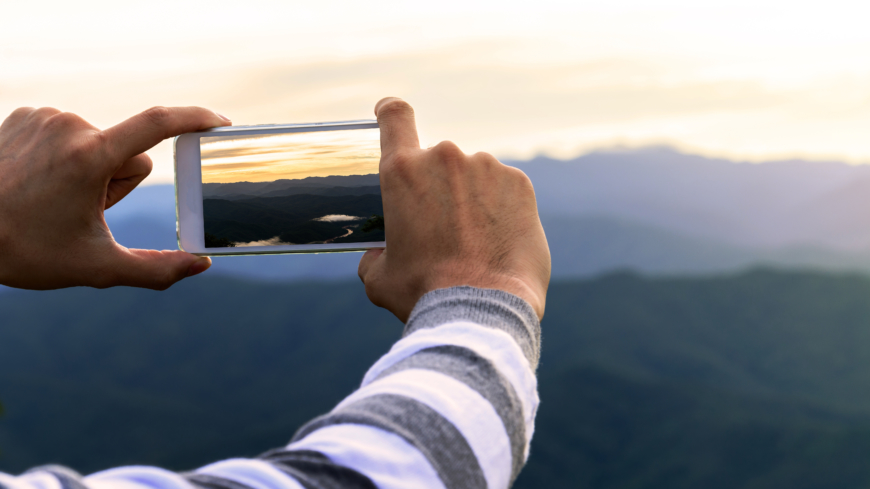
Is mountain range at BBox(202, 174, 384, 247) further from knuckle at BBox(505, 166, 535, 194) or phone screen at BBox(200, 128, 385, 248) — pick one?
knuckle at BBox(505, 166, 535, 194)

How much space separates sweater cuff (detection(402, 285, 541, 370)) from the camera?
3.24 feet

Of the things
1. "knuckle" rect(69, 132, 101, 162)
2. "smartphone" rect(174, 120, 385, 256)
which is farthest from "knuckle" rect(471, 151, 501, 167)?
"knuckle" rect(69, 132, 101, 162)

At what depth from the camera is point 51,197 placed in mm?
1606

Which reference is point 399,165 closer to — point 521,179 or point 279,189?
point 521,179

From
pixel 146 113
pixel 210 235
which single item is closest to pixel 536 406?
pixel 210 235

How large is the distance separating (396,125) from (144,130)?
2.64 ft

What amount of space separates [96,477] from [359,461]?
1.00 feet

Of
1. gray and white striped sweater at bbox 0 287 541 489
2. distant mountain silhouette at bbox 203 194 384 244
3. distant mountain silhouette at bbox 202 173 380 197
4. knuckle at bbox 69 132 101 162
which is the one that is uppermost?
knuckle at bbox 69 132 101 162

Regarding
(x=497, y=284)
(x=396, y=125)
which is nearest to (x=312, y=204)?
(x=396, y=125)

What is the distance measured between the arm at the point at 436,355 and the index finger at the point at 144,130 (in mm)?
682

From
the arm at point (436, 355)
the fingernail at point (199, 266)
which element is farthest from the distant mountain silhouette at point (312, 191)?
the arm at point (436, 355)

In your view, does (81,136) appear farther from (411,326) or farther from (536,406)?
(536,406)

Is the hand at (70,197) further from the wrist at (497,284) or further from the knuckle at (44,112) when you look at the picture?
the wrist at (497,284)

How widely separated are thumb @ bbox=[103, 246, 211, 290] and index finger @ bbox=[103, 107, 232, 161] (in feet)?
1.01
